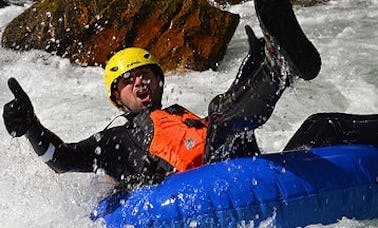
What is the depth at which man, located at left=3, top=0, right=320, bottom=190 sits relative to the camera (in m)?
2.71

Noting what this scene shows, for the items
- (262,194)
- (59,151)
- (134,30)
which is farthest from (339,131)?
(134,30)

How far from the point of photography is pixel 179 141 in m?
3.32

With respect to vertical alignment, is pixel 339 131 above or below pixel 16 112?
below

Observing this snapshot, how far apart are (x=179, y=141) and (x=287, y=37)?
0.87m

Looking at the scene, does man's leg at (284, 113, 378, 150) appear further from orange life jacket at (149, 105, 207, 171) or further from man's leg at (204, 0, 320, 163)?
orange life jacket at (149, 105, 207, 171)

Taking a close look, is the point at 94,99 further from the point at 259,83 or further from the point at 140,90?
the point at 259,83

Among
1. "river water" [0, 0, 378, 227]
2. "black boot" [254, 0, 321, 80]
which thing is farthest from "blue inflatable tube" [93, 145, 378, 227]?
"black boot" [254, 0, 321, 80]

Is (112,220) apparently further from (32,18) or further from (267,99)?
(32,18)

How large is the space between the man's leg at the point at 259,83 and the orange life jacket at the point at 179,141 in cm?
9

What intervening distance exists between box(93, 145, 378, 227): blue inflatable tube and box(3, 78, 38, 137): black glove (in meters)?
0.55

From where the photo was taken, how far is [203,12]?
698cm

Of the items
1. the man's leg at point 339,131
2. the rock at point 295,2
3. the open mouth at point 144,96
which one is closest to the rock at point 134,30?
the rock at point 295,2

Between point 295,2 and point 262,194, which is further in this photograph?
point 295,2

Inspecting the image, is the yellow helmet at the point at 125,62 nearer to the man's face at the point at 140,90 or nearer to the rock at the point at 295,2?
the man's face at the point at 140,90
